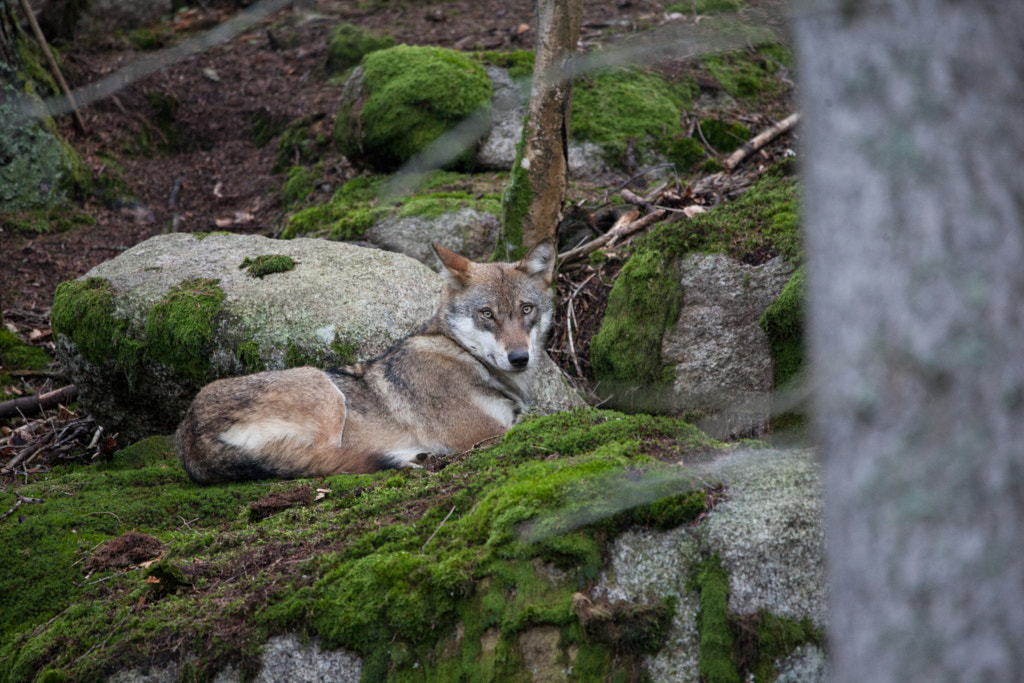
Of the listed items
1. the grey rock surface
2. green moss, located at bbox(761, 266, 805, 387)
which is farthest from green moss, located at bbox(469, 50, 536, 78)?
green moss, located at bbox(761, 266, 805, 387)

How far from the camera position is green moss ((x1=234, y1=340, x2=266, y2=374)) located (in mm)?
6715

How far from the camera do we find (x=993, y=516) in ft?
5.03

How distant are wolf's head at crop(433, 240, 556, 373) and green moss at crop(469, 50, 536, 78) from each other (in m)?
5.33

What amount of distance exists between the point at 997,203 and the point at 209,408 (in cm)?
526

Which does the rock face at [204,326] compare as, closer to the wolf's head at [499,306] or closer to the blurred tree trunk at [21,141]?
the wolf's head at [499,306]

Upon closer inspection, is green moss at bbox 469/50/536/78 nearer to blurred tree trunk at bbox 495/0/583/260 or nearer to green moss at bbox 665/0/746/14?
green moss at bbox 665/0/746/14

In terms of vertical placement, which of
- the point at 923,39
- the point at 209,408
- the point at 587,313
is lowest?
the point at 587,313

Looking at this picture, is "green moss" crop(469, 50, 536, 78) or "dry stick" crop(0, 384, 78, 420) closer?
"dry stick" crop(0, 384, 78, 420)

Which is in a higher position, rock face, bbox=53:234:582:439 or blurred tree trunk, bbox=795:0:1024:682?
blurred tree trunk, bbox=795:0:1024:682

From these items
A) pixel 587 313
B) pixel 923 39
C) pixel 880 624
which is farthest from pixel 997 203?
pixel 587 313

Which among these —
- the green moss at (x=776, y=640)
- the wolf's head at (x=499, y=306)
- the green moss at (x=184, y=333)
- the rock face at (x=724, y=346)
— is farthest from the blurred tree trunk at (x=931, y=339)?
the green moss at (x=184, y=333)

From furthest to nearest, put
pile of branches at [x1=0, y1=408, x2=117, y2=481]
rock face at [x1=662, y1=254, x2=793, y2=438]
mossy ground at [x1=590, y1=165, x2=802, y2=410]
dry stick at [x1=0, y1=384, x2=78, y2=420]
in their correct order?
dry stick at [x1=0, y1=384, x2=78, y2=420]
pile of branches at [x1=0, y1=408, x2=117, y2=481]
mossy ground at [x1=590, y1=165, x2=802, y2=410]
rock face at [x1=662, y1=254, x2=793, y2=438]

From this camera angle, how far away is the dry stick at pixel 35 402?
7.76m

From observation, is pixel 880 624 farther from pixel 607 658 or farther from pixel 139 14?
pixel 139 14
